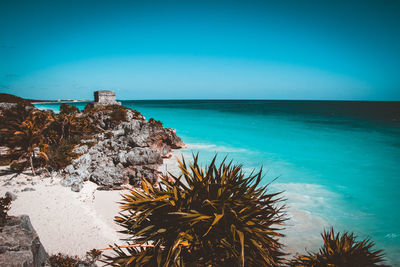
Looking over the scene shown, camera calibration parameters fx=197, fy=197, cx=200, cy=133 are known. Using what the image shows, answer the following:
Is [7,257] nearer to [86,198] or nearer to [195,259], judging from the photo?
[195,259]

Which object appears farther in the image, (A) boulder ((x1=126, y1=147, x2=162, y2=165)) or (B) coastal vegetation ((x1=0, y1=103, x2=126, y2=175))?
(A) boulder ((x1=126, y1=147, x2=162, y2=165))

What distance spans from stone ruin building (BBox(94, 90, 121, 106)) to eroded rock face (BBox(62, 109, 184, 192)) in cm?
1676

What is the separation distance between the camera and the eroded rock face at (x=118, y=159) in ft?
44.1

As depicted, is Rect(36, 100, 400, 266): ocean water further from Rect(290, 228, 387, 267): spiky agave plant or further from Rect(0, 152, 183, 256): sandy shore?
Rect(0, 152, 183, 256): sandy shore

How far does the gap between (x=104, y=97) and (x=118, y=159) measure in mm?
25976

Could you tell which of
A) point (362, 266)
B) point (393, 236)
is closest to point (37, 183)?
point (362, 266)

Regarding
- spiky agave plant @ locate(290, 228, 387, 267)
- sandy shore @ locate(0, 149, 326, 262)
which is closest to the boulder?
sandy shore @ locate(0, 149, 326, 262)

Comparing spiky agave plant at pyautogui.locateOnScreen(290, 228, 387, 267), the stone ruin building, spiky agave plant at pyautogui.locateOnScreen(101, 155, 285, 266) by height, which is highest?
the stone ruin building

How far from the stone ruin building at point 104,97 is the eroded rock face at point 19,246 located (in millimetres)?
33451

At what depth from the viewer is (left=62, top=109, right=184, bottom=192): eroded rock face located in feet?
44.1

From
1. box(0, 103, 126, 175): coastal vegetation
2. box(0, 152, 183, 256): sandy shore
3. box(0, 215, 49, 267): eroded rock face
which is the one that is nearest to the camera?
box(0, 215, 49, 267): eroded rock face

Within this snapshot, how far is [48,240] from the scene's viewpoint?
8.03 meters

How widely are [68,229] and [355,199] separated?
18956mm

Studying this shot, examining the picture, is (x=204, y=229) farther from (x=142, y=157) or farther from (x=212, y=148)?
(x=212, y=148)
